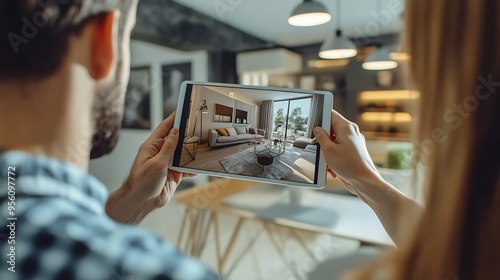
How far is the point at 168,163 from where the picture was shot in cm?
39

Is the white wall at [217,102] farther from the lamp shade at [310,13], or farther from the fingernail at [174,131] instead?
the lamp shade at [310,13]

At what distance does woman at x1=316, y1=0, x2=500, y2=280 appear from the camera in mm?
223

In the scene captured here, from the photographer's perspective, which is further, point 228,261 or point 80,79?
point 228,261

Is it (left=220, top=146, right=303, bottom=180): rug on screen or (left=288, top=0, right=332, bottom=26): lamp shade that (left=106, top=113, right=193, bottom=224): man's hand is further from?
(left=288, top=0, right=332, bottom=26): lamp shade

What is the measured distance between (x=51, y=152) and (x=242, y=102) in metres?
0.19

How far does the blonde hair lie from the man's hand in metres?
0.28

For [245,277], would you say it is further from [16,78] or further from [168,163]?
[16,78]

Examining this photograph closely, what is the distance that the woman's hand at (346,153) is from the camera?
14.4 inches

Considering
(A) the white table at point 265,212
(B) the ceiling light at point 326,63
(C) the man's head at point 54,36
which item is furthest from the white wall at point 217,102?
(B) the ceiling light at point 326,63

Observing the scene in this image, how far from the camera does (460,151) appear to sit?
0.73 feet

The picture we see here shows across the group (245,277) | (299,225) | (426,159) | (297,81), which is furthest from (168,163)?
(297,81)

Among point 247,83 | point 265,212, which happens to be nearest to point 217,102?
point 265,212

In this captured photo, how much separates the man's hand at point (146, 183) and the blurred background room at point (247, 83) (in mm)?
321

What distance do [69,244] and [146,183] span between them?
24cm
